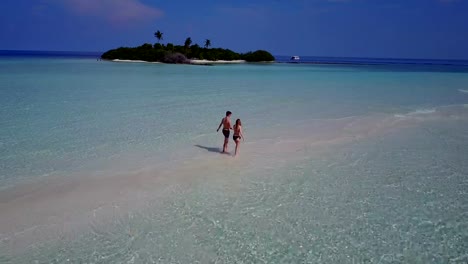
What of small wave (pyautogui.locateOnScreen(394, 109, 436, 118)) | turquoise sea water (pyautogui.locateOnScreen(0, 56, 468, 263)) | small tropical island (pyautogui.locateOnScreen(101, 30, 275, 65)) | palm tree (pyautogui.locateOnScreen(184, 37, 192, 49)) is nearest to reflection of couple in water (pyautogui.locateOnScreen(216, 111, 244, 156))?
turquoise sea water (pyautogui.locateOnScreen(0, 56, 468, 263))

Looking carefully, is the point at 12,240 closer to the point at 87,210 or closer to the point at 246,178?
the point at 87,210

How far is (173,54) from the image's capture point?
108 meters

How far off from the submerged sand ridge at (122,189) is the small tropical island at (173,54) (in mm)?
95540

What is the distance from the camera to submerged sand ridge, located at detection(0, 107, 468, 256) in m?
7.57

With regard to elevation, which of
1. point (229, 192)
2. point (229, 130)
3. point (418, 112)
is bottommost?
point (229, 192)

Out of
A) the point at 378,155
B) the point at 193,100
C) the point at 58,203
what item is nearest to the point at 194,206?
Answer: the point at 58,203

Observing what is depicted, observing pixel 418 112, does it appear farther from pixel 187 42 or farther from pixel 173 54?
pixel 187 42

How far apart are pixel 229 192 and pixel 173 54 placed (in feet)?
336

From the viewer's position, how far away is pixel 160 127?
1694 cm

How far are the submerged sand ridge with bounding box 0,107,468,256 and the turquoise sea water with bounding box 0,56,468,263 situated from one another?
0.04 meters

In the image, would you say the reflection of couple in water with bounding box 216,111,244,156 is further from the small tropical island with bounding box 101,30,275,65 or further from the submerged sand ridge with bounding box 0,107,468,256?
the small tropical island with bounding box 101,30,275,65

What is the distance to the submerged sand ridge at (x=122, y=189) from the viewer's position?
24.8 ft

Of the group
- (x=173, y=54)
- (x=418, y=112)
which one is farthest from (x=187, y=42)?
(x=418, y=112)

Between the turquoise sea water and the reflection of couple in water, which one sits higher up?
the reflection of couple in water
